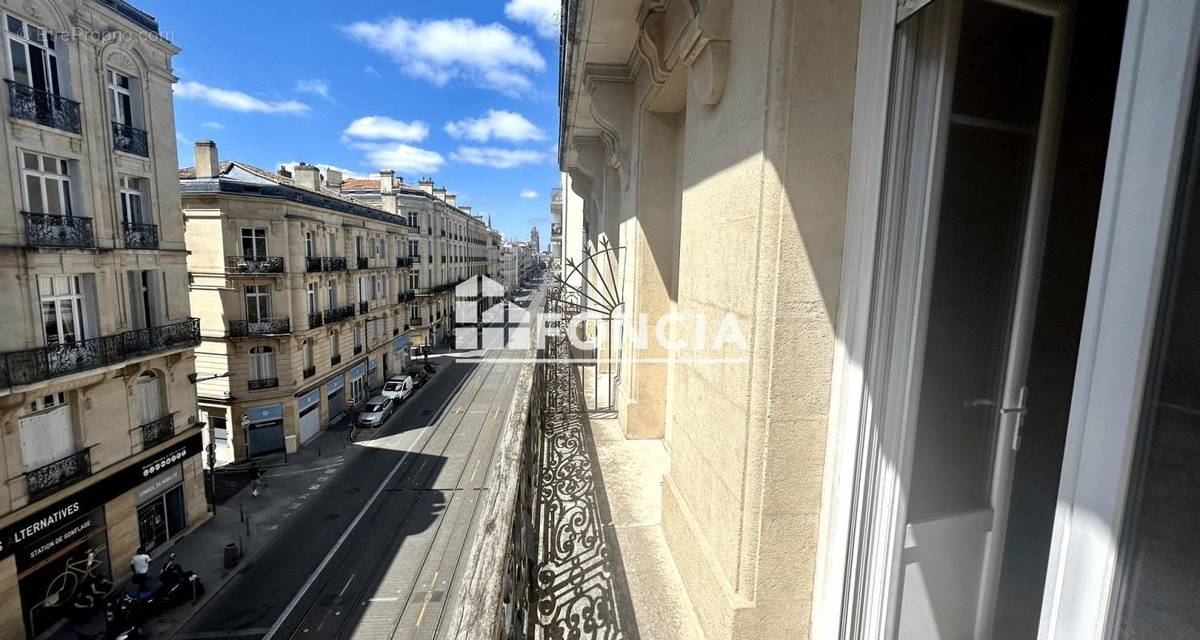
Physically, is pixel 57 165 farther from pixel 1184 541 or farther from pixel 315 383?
pixel 1184 541

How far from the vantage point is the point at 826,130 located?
219 centimetres

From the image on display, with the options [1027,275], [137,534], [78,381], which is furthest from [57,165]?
[1027,275]

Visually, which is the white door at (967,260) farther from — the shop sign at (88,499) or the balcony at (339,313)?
the balcony at (339,313)

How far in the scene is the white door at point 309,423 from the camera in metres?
20.1

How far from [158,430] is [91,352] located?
2905mm

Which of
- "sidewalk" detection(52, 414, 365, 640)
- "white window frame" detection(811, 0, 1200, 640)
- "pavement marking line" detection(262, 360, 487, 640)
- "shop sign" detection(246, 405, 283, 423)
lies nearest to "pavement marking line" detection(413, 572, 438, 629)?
"pavement marking line" detection(262, 360, 487, 640)

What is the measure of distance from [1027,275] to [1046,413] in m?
0.88

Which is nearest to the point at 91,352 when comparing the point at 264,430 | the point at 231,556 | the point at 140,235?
the point at 140,235

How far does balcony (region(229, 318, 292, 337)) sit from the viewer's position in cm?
1756

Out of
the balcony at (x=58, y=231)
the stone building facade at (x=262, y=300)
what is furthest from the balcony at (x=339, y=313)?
the balcony at (x=58, y=231)

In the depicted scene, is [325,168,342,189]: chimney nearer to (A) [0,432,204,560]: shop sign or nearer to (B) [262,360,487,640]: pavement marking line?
(B) [262,360,487,640]: pavement marking line

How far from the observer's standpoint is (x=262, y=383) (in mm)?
18375

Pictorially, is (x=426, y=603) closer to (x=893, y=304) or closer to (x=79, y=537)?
(x=79, y=537)

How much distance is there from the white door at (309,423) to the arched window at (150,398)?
23.3ft
